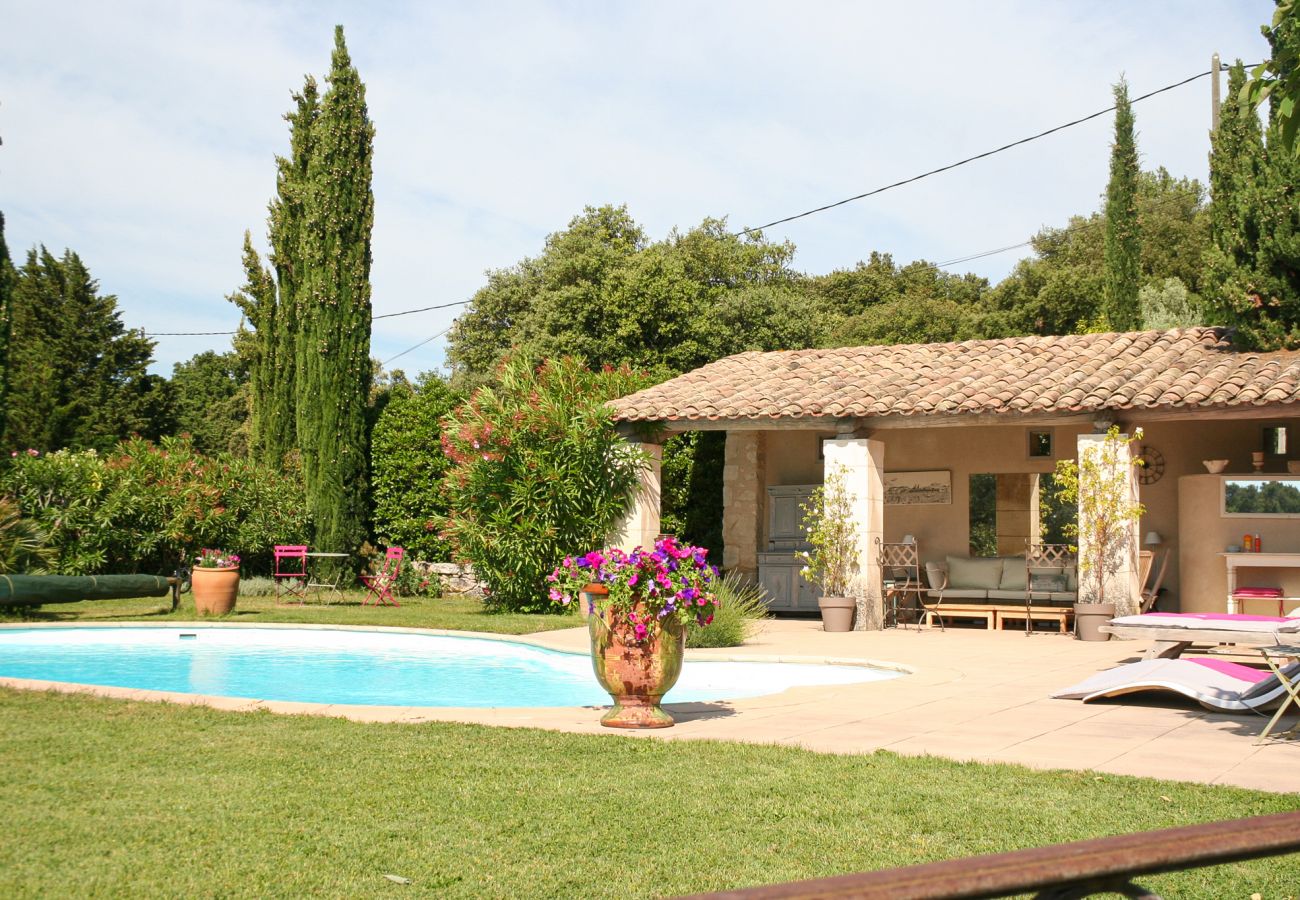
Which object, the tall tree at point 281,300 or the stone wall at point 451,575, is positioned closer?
the stone wall at point 451,575

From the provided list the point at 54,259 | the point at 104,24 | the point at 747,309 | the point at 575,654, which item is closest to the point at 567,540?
the point at 575,654

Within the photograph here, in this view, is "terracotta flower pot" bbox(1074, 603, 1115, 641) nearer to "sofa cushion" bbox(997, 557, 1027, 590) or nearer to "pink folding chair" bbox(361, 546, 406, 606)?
"sofa cushion" bbox(997, 557, 1027, 590)

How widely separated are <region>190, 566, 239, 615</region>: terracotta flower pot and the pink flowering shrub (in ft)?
31.5

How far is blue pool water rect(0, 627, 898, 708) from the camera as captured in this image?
10.7m

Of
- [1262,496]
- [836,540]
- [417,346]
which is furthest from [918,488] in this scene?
[417,346]

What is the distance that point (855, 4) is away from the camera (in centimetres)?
1683

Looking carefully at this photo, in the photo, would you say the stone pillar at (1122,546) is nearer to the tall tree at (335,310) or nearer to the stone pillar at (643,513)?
the stone pillar at (643,513)

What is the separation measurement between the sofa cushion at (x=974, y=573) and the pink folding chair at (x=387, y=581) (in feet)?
27.3

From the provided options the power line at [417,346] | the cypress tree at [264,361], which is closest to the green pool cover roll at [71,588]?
the cypress tree at [264,361]

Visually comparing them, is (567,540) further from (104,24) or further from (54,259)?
(54,259)

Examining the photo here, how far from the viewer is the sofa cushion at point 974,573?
16.8 m

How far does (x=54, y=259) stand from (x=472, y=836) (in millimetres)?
32661

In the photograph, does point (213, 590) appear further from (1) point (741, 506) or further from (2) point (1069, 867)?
(2) point (1069, 867)

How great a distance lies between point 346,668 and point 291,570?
8596 mm
